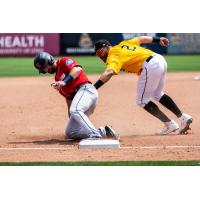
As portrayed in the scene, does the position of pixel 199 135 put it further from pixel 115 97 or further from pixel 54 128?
pixel 115 97

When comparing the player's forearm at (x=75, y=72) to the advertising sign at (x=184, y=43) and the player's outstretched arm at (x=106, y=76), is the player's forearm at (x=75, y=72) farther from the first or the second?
the advertising sign at (x=184, y=43)

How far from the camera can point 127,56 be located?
916 cm

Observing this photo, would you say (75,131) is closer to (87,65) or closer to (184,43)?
(87,65)

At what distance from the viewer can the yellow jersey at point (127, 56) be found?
348 inches

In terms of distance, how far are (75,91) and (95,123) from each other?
2.16 meters

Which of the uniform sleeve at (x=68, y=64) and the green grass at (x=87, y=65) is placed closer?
the uniform sleeve at (x=68, y=64)

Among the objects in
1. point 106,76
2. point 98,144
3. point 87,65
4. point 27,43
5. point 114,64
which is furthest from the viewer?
point 27,43

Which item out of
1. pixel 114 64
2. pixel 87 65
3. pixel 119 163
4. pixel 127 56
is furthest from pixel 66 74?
pixel 87 65

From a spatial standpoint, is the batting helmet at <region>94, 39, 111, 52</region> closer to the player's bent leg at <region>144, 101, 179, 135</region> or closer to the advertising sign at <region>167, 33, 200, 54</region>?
the player's bent leg at <region>144, 101, 179, 135</region>

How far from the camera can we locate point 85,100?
28.7 ft

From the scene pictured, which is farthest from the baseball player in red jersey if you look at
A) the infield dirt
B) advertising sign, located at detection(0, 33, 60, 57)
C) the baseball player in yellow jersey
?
advertising sign, located at detection(0, 33, 60, 57)

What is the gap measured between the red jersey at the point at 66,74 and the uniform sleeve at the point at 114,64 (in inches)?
15.8

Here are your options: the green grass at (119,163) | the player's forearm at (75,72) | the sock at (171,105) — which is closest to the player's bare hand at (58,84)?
the player's forearm at (75,72)

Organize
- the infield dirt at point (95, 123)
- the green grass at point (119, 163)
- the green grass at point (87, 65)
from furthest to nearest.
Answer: the green grass at point (87, 65) → the infield dirt at point (95, 123) → the green grass at point (119, 163)
